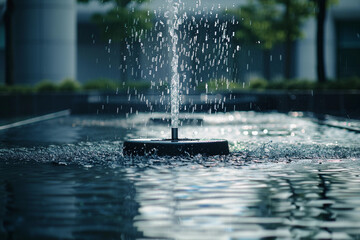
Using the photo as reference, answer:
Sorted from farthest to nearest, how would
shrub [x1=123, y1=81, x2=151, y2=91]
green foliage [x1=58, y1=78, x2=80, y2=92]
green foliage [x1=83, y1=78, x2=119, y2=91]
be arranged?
shrub [x1=123, y1=81, x2=151, y2=91] < green foliage [x1=83, y1=78, x2=119, y2=91] < green foliage [x1=58, y1=78, x2=80, y2=92]

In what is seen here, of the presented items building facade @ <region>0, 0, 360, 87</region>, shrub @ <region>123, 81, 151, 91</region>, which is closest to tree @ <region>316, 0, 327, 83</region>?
shrub @ <region>123, 81, 151, 91</region>

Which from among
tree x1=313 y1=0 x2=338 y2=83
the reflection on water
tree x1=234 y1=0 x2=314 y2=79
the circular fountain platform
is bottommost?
the reflection on water

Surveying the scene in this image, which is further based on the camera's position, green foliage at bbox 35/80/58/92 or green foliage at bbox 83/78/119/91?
green foliage at bbox 83/78/119/91

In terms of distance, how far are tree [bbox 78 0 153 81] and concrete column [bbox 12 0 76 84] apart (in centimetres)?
272

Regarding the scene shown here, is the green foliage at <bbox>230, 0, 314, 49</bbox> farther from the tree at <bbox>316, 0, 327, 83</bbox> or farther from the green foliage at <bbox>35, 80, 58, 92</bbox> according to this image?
the green foliage at <bbox>35, 80, 58, 92</bbox>

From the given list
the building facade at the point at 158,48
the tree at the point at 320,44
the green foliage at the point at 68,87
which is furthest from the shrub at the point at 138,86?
the tree at the point at 320,44

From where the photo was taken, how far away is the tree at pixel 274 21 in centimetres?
4650

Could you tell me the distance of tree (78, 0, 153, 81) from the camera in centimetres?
4694

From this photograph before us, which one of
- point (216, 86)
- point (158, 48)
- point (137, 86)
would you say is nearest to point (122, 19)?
point (137, 86)

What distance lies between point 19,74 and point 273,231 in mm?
43184

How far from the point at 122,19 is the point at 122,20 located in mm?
56

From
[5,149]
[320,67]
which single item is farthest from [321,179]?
[320,67]

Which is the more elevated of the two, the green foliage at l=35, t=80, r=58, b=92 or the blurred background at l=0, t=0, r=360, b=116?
the blurred background at l=0, t=0, r=360, b=116

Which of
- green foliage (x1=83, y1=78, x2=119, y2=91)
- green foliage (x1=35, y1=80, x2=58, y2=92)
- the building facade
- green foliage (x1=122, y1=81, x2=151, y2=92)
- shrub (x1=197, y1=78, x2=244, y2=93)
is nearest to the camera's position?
green foliage (x1=35, y1=80, x2=58, y2=92)
